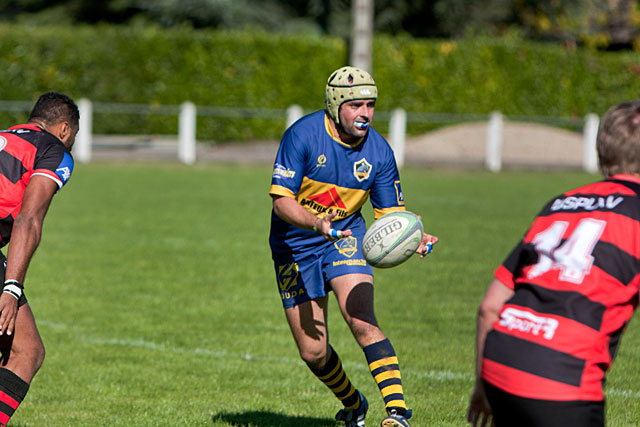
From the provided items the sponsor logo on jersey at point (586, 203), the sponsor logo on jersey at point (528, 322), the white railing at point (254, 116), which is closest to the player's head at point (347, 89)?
the sponsor logo on jersey at point (586, 203)

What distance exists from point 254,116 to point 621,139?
88.8 ft

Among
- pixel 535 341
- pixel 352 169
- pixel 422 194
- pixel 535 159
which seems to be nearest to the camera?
pixel 535 341

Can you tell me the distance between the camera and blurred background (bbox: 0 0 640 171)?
2905cm

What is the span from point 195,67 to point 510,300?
2807 centimetres

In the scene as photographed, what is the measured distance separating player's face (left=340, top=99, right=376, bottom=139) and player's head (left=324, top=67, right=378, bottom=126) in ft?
0.10

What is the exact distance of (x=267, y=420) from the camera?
19.7 ft

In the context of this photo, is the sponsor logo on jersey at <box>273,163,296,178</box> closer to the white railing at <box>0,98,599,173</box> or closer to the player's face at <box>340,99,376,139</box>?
the player's face at <box>340,99,376,139</box>

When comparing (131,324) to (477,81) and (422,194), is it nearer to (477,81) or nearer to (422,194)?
(422,194)

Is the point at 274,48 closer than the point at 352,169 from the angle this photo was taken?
No

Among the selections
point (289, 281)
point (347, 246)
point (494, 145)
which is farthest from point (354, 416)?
point (494, 145)

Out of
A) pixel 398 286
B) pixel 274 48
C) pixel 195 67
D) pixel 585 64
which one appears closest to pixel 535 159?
pixel 585 64

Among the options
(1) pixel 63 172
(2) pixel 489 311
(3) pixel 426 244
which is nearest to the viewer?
(2) pixel 489 311

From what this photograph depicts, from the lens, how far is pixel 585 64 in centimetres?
3484

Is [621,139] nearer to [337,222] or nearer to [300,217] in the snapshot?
[300,217]
